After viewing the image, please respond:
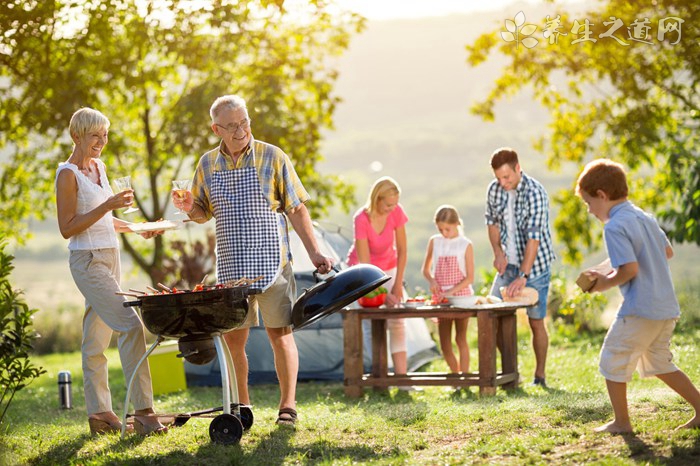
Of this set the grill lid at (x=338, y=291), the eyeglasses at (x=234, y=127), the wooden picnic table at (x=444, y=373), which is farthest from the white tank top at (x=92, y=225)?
the wooden picnic table at (x=444, y=373)

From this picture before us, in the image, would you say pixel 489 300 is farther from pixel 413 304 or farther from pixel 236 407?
pixel 236 407

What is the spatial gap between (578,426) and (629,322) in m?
0.79

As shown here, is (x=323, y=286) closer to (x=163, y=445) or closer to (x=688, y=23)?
(x=163, y=445)

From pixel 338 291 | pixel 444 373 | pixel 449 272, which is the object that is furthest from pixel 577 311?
pixel 338 291

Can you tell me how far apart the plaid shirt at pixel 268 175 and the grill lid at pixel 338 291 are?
50 centimetres

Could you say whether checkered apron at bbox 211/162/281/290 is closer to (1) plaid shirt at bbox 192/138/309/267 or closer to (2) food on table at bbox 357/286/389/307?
(1) plaid shirt at bbox 192/138/309/267

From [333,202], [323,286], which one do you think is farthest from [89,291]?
[333,202]

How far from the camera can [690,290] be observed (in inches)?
624

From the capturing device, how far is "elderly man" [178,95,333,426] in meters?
5.62

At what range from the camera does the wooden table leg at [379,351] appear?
796 cm

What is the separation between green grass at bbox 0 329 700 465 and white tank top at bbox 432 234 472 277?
114 cm

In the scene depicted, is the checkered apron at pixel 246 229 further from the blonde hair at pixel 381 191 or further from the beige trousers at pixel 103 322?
the blonde hair at pixel 381 191

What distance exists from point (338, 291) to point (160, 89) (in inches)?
421

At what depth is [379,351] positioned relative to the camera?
7.99 m
